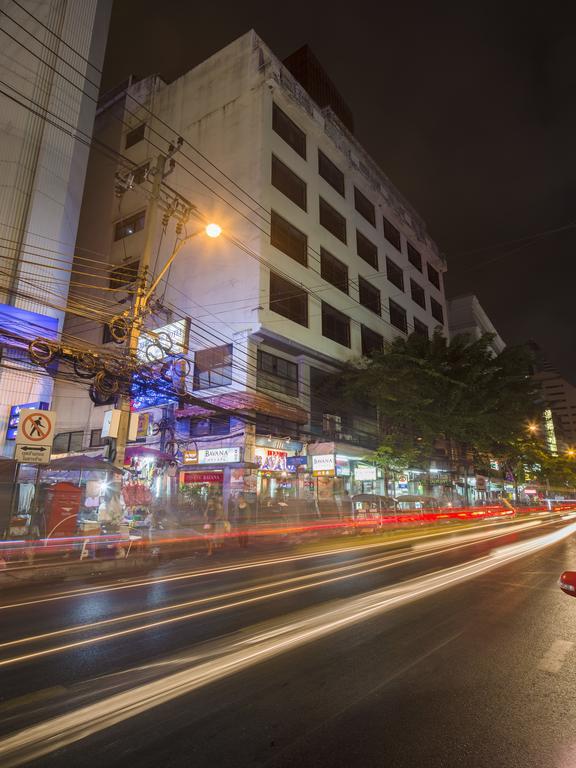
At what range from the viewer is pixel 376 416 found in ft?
109

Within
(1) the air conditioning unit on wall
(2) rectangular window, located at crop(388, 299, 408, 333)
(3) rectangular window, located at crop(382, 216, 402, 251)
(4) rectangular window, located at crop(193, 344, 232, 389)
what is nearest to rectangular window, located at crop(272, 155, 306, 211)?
(4) rectangular window, located at crop(193, 344, 232, 389)

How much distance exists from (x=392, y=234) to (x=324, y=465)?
92.6 feet

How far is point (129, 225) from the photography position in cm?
3494

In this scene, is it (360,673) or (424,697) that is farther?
(360,673)

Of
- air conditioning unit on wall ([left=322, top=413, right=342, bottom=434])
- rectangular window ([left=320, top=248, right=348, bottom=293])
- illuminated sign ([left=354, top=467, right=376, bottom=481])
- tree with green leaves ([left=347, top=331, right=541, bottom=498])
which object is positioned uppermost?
rectangular window ([left=320, top=248, right=348, bottom=293])

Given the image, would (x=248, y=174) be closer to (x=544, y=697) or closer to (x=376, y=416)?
(x=376, y=416)

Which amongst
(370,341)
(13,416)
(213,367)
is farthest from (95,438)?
(370,341)

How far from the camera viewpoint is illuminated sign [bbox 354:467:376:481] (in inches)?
1089

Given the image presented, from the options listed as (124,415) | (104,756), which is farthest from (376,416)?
(104,756)

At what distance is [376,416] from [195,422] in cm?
1470

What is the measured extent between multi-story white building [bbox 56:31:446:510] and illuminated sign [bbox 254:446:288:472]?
14cm

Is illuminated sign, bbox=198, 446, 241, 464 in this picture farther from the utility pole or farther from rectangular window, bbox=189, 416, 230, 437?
the utility pole

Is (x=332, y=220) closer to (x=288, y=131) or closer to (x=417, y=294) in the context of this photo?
(x=288, y=131)

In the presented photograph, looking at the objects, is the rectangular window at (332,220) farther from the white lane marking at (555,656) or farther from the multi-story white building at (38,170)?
the white lane marking at (555,656)
